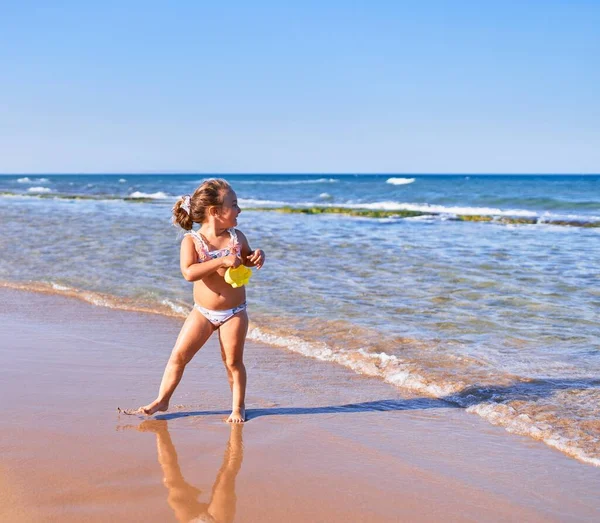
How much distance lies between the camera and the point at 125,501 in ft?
10.1

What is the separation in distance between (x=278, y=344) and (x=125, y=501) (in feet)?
11.0

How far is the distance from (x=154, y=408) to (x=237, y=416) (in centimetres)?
52

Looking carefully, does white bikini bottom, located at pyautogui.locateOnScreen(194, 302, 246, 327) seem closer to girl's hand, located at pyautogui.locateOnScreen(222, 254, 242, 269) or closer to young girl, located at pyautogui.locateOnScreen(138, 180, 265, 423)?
young girl, located at pyautogui.locateOnScreen(138, 180, 265, 423)

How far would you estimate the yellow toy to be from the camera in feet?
13.9

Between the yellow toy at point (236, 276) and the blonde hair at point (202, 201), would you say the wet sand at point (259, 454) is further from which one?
the blonde hair at point (202, 201)

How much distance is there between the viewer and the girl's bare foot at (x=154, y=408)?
4.32 m

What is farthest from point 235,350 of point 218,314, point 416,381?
point 416,381

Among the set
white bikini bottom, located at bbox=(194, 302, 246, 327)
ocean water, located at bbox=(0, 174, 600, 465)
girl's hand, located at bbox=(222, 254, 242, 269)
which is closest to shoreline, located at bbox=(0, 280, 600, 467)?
ocean water, located at bbox=(0, 174, 600, 465)

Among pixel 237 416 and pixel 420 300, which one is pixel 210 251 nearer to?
pixel 237 416

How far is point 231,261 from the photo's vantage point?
423 centimetres

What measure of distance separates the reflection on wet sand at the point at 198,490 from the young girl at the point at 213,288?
476 millimetres

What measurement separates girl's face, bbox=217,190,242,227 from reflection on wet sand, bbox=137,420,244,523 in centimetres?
127

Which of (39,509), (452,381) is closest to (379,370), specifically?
(452,381)

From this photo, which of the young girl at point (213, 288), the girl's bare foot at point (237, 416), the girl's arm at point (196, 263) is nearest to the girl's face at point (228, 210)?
the young girl at point (213, 288)
